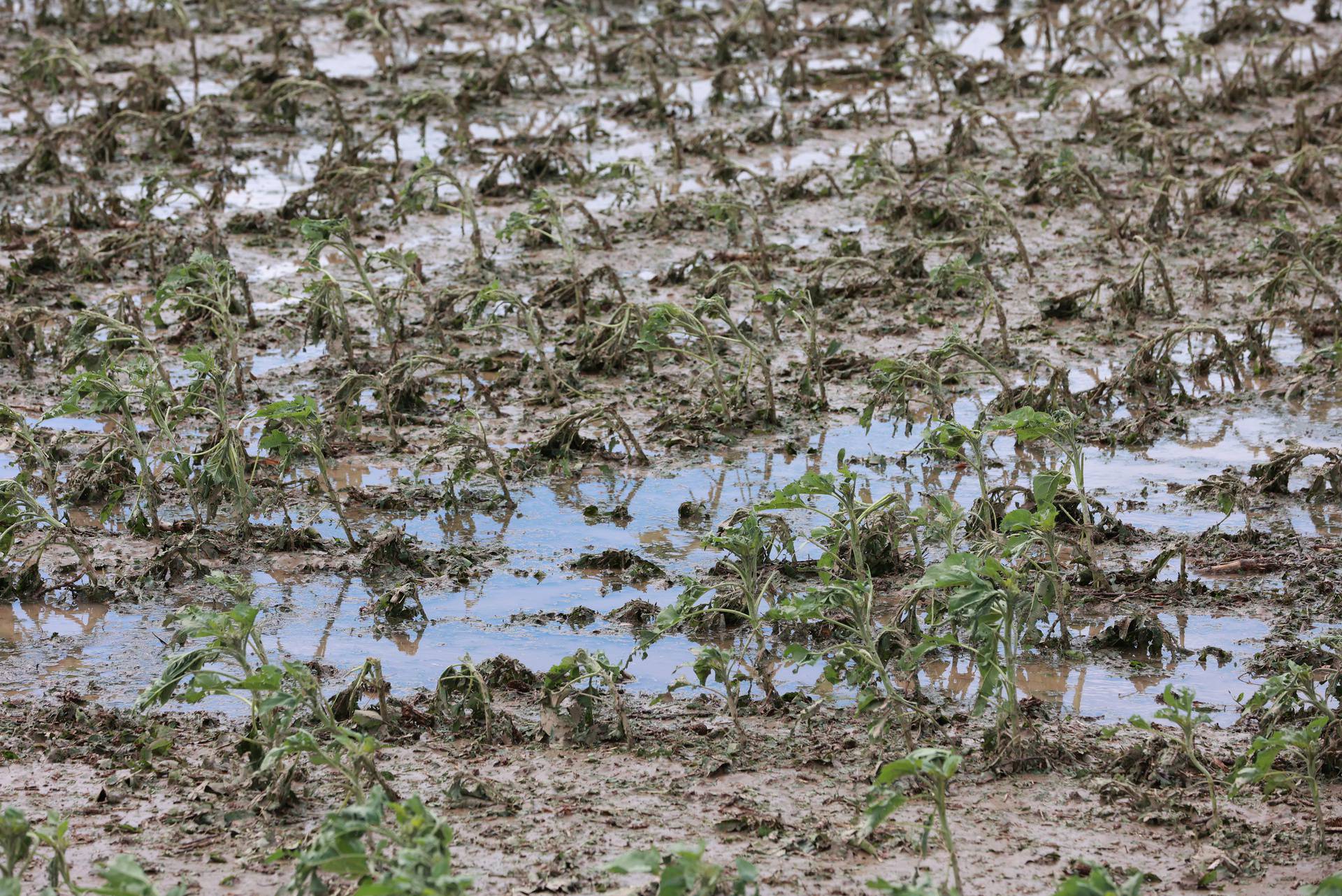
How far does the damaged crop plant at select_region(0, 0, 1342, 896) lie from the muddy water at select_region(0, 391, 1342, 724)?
0.02 meters

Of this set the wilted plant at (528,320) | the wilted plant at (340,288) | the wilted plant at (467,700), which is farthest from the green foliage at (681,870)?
the wilted plant at (340,288)

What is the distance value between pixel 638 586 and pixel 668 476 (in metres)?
0.96

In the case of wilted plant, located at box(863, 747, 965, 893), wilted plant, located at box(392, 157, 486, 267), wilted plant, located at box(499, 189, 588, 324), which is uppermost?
wilted plant, located at box(392, 157, 486, 267)

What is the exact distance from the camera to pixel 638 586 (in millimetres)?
5207

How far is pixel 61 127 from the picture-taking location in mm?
9555

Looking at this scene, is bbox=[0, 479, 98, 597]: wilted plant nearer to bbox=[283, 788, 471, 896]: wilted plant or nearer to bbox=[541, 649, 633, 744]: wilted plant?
bbox=[541, 649, 633, 744]: wilted plant

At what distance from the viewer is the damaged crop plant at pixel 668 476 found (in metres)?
3.79

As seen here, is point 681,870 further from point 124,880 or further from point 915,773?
point 124,880

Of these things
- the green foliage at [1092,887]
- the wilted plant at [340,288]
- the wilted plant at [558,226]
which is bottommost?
the green foliage at [1092,887]

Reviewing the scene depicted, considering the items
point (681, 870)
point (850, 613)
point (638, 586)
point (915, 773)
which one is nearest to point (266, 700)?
point (681, 870)

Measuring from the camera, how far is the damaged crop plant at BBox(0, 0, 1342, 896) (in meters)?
3.79

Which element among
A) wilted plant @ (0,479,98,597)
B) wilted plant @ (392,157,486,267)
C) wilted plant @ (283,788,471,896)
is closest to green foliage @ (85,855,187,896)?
wilted plant @ (283,788,471,896)

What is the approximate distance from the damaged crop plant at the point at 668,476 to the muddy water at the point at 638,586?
0.08 ft

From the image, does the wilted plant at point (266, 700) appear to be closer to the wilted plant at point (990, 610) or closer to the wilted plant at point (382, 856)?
the wilted plant at point (382, 856)
